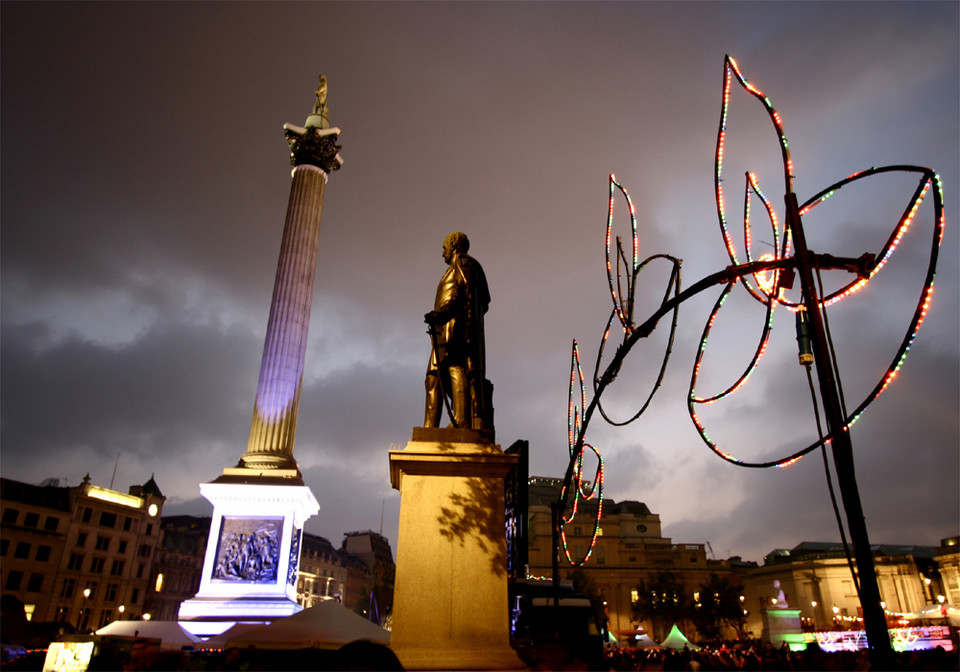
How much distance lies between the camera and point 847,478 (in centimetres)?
534

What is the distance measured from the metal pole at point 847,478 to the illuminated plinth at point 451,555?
3983mm

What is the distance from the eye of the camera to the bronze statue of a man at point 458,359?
9148 mm

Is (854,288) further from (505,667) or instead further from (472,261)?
(505,667)

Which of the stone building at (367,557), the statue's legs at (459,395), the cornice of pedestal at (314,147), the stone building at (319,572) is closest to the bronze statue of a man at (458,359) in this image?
the statue's legs at (459,395)

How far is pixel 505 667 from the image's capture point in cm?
718

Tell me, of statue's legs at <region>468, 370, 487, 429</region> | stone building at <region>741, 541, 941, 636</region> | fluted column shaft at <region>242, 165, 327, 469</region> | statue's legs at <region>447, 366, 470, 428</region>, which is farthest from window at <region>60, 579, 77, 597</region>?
stone building at <region>741, 541, 941, 636</region>

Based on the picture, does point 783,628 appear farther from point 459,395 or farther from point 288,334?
point 288,334

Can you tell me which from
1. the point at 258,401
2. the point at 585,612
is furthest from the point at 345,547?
the point at 585,612

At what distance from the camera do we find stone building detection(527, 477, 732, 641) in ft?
250

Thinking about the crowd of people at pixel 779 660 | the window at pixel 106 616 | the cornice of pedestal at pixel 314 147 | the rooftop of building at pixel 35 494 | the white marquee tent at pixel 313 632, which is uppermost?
the cornice of pedestal at pixel 314 147

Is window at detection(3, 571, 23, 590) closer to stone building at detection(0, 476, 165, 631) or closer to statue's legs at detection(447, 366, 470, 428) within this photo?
stone building at detection(0, 476, 165, 631)

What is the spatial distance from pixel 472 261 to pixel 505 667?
611cm

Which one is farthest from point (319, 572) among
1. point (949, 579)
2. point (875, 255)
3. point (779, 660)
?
point (875, 255)

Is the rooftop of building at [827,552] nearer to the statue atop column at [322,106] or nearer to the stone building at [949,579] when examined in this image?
the stone building at [949,579]
